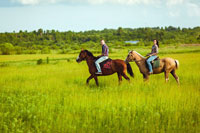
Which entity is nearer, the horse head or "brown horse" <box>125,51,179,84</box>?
"brown horse" <box>125,51,179,84</box>

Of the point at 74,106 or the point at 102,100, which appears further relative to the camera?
the point at 102,100

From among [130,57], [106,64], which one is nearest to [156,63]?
[130,57]

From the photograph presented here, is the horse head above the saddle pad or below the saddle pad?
above

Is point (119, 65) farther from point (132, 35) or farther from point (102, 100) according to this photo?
point (132, 35)

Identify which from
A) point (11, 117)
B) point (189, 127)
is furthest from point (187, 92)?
point (11, 117)

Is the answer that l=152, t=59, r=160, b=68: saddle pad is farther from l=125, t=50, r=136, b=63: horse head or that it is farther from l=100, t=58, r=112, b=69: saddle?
l=100, t=58, r=112, b=69: saddle

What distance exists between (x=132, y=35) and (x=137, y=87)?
128481mm

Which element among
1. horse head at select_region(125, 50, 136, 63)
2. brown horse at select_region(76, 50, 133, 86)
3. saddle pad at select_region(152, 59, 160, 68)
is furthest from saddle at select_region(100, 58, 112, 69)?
saddle pad at select_region(152, 59, 160, 68)

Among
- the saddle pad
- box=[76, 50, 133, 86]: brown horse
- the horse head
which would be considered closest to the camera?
the saddle pad

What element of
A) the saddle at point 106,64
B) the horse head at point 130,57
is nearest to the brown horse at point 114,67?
the saddle at point 106,64

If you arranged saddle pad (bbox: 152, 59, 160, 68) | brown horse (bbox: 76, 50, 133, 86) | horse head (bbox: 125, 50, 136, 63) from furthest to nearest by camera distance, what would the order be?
brown horse (bbox: 76, 50, 133, 86)
horse head (bbox: 125, 50, 136, 63)
saddle pad (bbox: 152, 59, 160, 68)

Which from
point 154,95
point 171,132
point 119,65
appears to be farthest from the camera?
point 119,65

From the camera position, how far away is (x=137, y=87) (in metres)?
10.2

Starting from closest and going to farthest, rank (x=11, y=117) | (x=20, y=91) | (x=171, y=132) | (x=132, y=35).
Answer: (x=171, y=132), (x=11, y=117), (x=20, y=91), (x=132, y=35)
